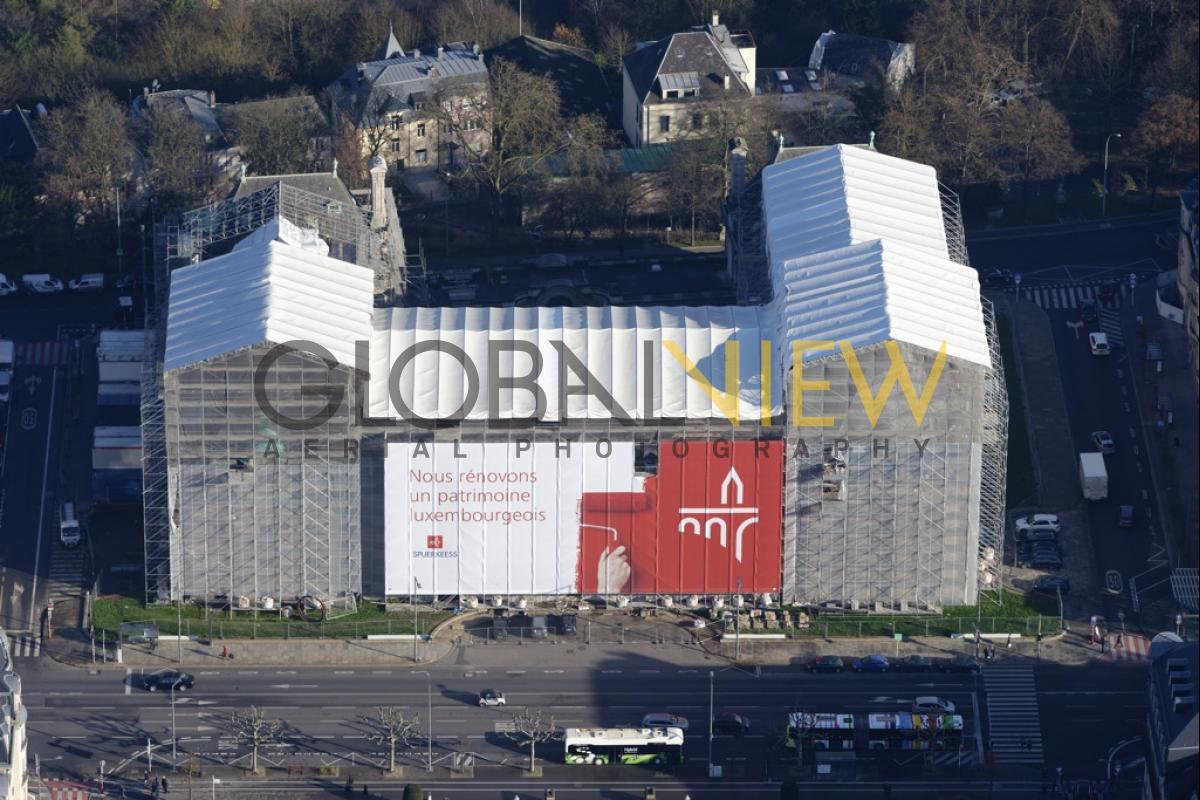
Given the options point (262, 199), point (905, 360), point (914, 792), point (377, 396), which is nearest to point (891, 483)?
point (905, 360)

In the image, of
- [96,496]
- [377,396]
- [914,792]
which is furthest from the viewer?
[96,496]

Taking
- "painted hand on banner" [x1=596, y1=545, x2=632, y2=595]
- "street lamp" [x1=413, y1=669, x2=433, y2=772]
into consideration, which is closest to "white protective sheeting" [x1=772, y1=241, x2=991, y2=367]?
"painted hand on banner" [x1=596, y1=545, x2=632, y2=595]

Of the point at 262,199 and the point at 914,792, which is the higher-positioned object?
the point at 262,199

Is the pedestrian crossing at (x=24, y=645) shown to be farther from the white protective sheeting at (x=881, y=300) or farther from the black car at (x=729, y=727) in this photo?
the white protective sheeting at (x=881, y=300)

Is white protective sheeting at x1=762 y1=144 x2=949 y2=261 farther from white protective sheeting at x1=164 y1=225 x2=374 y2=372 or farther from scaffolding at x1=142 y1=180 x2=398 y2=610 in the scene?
scaffolding at x1=142 y1=180 x2=398 y2=610

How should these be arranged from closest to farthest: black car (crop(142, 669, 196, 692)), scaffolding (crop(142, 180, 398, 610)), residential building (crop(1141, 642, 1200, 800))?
residential building (crop(1141, 642, 1200, 800)), black car (crop(142, 669, 196, 692)), scaffolding (crop(142, 180, 398, 610))

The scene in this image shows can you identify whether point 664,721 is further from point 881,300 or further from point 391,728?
point 881,300

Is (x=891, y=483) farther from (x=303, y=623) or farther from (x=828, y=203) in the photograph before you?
(x=303, y=623)
